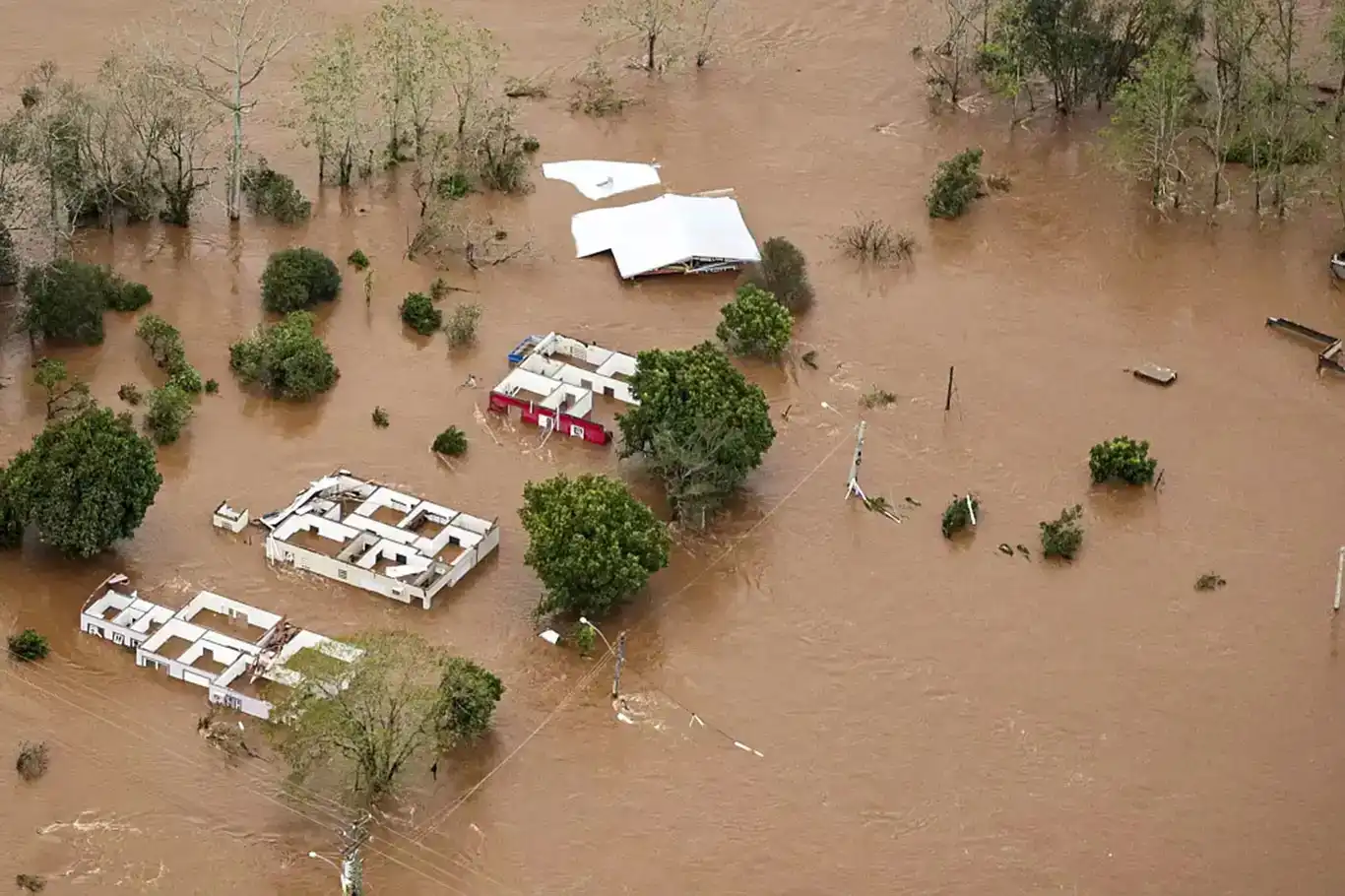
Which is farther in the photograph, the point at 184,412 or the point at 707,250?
the point at 707,250

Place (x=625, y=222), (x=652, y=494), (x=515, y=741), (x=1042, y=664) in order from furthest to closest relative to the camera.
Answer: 1. (x=625, y=222)
2. (x=652, y=494)
3. (x=1042, y=664)
4. (x=515, y=741)

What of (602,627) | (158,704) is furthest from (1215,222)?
(158,704)

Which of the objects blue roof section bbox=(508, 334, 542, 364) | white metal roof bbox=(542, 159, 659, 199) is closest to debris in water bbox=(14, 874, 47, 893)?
blue roof section bbox=(508, 334, 542, 364)

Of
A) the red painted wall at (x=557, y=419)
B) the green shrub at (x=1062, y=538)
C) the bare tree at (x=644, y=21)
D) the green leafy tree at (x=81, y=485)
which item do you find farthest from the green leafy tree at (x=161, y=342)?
the bare tree at (x=644, y=21)

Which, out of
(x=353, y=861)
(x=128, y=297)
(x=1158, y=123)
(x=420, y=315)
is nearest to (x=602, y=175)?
(x=420, y=315)

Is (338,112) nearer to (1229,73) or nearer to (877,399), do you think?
(877,399)

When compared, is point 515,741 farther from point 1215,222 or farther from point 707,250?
point 1215,222

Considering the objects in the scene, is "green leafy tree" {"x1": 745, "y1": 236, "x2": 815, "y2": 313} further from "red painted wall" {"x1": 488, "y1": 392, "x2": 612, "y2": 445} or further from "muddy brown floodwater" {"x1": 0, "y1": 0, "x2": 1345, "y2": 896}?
"red painted wall" {"x1": 488, "y1": 392, "x2": 612, "y2": 445}
